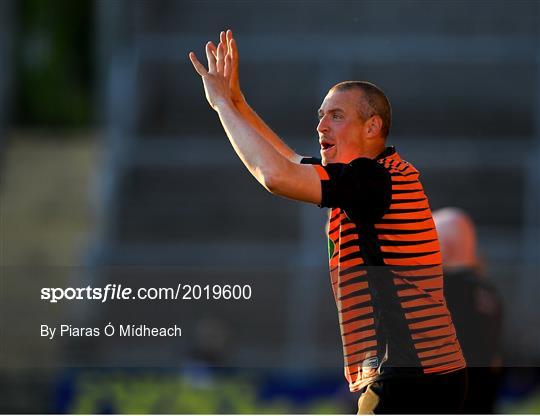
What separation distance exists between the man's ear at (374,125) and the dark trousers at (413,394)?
0.91 meters

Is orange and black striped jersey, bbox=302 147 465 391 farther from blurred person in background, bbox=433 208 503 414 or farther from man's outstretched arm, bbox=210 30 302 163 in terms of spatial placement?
blurred person in background, bbox=433 208 503 414

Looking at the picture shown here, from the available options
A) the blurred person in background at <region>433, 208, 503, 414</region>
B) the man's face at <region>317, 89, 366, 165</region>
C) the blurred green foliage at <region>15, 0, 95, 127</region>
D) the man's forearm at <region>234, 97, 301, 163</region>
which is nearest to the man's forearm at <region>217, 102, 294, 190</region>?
the man's face at <region>317, 89, 366, 165</region>

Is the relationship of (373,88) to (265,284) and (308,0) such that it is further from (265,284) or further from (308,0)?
(308,0)

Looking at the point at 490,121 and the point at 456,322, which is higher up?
the point at 490,121

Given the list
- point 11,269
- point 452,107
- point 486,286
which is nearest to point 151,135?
point 11,269

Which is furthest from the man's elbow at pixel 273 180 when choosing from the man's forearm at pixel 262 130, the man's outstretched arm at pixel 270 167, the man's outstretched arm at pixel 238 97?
the man's forearm at pixel 262 130

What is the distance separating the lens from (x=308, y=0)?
51.7 feet

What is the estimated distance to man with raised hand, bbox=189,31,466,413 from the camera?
14.2 feet

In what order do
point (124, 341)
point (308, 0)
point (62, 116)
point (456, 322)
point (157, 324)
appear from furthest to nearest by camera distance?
point (62, 116) < point (308, 0) < point (124, 341) < point (157, 324) < point (456, 322)

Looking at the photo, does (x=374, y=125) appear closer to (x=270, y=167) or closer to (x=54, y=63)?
(x=270, y=167)

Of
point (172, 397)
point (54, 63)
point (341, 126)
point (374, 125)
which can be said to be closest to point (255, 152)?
point (341, 126)

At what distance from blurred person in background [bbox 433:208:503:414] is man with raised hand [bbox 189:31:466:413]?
1.36 meters

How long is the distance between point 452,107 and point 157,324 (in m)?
5.19

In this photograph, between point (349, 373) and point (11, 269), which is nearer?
point (349, 373)
